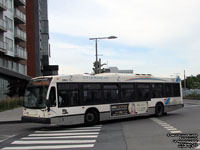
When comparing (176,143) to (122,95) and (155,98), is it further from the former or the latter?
(155,98)

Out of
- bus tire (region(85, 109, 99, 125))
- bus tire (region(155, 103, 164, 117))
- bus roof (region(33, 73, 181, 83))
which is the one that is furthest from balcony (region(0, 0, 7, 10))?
bus tire (region(85, 109, 99, 125))

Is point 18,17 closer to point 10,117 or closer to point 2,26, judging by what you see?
point 2,26

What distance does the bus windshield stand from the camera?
41.2ft

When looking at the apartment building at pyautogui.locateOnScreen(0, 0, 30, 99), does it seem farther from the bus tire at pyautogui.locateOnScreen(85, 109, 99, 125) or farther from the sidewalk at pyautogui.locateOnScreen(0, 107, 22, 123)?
the bus tire at pyautogui.locateOnScreen(85, 109, 99, 125)

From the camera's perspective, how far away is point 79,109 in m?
13.5

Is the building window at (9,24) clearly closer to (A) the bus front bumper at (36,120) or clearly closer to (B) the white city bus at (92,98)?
(B) the white city bus at (92,98)

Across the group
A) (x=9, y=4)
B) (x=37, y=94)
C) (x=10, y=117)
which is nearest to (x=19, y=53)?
(x=9, y=4)

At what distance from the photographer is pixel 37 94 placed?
12867 mm

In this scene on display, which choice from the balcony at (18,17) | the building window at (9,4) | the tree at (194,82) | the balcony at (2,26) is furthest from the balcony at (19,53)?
the tree at (194,82)

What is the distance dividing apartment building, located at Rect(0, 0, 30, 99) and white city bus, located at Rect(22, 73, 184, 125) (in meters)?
21.5

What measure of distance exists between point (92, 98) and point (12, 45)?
32.4 metres

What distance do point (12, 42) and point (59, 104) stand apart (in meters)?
33.3

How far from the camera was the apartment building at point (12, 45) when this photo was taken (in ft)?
125

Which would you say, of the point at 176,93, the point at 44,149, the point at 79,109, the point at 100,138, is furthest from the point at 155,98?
the point at 44,149
